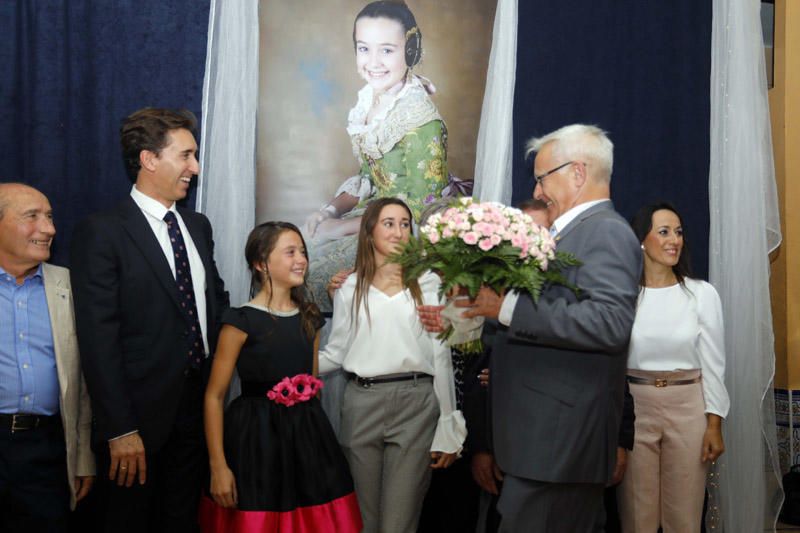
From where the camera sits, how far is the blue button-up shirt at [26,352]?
2.54 metres

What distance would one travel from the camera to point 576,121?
4195 mm

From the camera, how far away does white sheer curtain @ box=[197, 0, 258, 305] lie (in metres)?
3.53

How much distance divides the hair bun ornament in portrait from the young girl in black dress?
82 cm

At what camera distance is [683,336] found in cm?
334

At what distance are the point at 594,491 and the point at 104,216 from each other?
1.95 meters

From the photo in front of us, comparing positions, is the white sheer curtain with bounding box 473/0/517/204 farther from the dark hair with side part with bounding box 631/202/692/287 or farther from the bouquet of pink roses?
the bouquet of pink roses

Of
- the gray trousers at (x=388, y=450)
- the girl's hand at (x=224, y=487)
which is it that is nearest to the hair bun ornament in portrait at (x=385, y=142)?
the gray trousers at (x=388, y=450)

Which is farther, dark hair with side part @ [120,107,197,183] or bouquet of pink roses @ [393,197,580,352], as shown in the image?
dark hair with side part @ [120,107,197,183]

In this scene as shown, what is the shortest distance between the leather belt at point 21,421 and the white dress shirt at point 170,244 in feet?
2.02

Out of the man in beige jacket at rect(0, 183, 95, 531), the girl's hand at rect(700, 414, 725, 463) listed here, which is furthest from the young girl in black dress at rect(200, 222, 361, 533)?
the girl's hand at rect(700, 414, 725, 463)

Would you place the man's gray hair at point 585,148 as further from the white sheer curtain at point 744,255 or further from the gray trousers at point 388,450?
the white sheer curtain at point 744,255

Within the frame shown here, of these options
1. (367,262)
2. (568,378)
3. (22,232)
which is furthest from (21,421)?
(568,378)

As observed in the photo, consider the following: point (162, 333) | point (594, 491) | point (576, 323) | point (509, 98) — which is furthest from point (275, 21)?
point (594, 491)

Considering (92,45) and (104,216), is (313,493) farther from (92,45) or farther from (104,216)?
(92,45)
